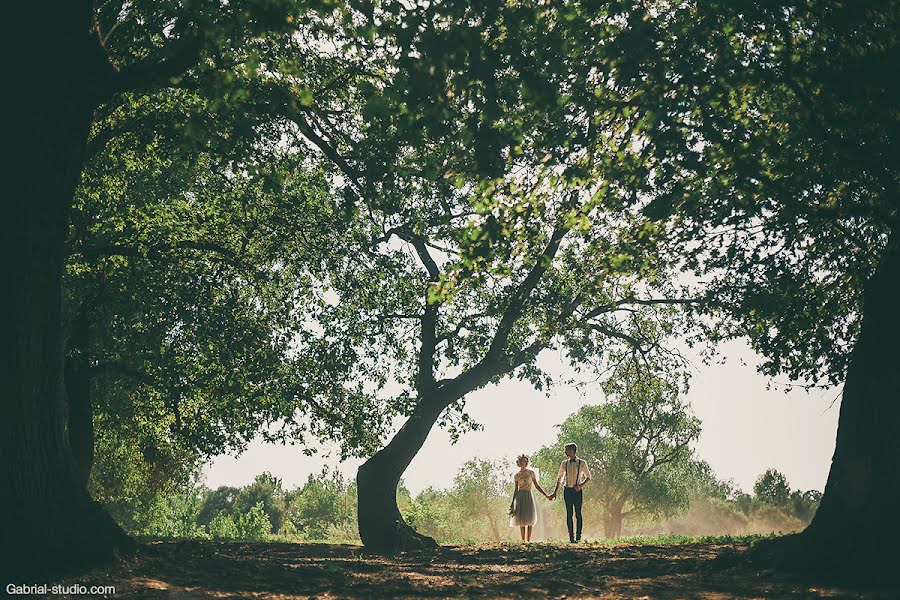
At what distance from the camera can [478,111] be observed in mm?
9180

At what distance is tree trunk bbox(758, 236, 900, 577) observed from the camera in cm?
854

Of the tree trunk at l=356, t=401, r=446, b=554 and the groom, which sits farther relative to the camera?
the groom

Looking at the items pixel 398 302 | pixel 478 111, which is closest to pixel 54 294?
pixel 478 111

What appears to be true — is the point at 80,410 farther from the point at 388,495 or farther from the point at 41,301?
the point at 41,301

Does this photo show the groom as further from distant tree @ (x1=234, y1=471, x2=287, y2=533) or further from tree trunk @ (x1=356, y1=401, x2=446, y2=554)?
distant tree @ (x1=234, y1=471, x2=287, y2=533)

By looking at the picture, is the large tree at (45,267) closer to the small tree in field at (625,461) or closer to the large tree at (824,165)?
the large tree at (824,165)

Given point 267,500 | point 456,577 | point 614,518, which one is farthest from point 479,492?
point 456,577

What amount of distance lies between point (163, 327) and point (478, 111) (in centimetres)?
1227

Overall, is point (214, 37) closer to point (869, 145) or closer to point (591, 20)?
point (591, 20)

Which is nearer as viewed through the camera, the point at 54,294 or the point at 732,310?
the point at 54,294

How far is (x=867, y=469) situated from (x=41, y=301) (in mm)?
10688

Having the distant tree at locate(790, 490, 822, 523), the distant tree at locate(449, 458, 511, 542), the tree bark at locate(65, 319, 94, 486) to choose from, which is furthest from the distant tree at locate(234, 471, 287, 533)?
the tree bark at locate(65, 319, 94, 486)

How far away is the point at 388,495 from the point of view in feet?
56.5

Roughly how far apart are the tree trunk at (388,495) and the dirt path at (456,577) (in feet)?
11.3
